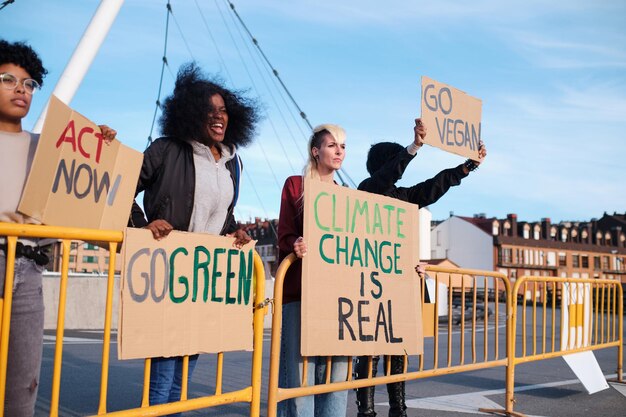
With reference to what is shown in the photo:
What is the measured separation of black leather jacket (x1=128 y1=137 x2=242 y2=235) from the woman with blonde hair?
0.66 meters

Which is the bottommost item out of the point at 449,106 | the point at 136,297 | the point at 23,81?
the point at 136,297

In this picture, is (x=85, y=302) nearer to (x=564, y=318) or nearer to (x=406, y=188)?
(x=564, y=318)

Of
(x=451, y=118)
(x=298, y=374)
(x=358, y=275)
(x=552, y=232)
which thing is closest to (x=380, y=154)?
(x=451, y=118)

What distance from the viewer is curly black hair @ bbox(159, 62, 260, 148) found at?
3569 millimetres

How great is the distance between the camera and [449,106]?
5312mm

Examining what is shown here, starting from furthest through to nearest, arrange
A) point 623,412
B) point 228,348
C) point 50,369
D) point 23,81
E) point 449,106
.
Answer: point 50,369 → point 623,412 → point 449,106 → point 228,348 → point 23,81

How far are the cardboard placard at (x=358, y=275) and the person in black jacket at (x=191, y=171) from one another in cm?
47

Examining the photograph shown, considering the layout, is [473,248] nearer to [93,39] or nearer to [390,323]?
[93,39]

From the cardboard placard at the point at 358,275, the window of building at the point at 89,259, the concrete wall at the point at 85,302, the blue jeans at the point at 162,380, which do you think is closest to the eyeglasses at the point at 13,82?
the blue jeans at the point at 162,380

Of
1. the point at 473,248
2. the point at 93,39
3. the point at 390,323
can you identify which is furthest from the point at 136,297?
the point at 473,248

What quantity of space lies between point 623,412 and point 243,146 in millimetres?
4463

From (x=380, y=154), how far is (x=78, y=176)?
2775 millimetres

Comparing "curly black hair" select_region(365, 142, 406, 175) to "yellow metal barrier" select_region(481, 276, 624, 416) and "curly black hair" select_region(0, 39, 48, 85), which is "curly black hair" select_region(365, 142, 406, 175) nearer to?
"yellow metal barrier" select_region(481, 276, 624, 416)

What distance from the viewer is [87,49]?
14766mm
